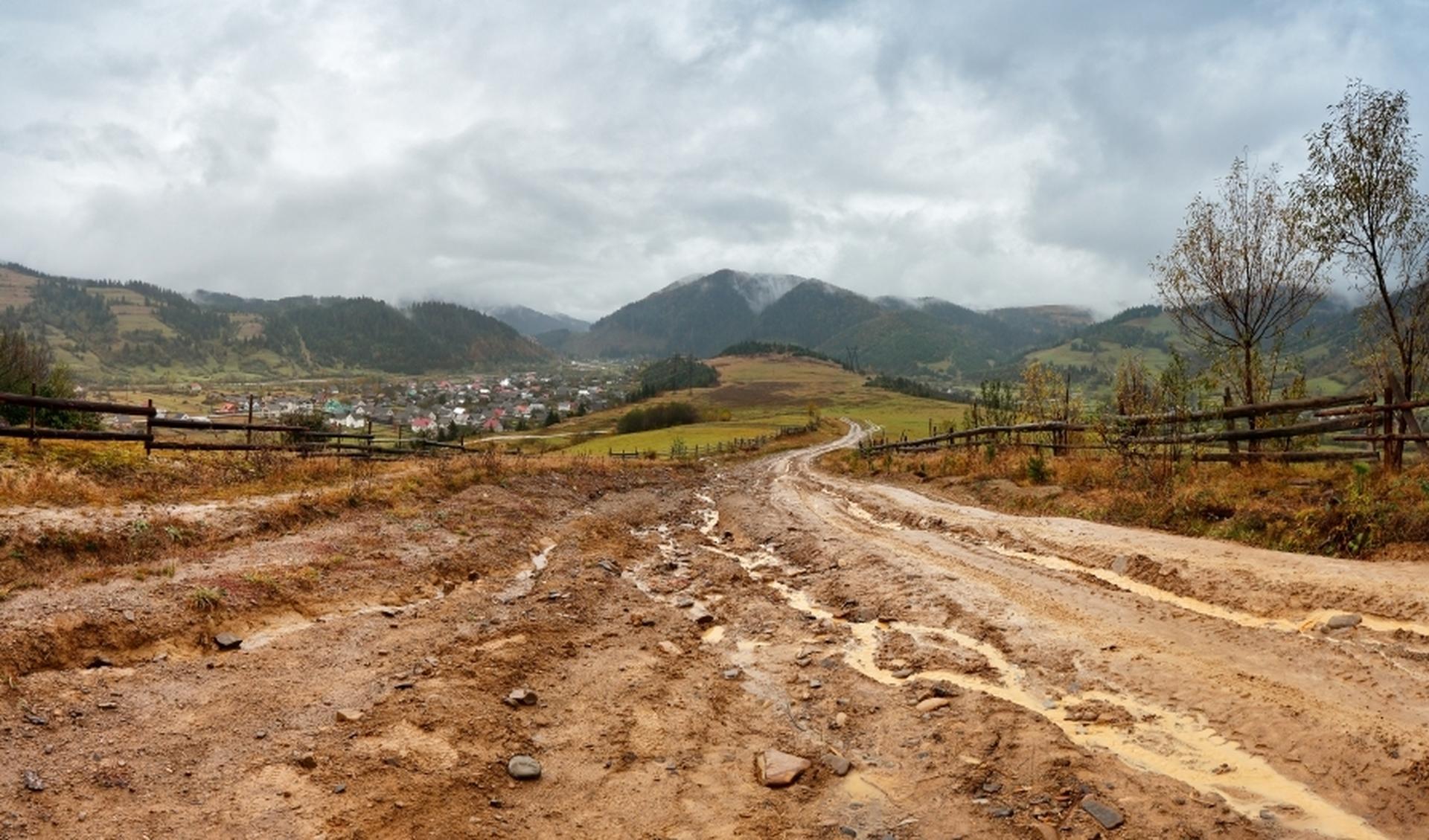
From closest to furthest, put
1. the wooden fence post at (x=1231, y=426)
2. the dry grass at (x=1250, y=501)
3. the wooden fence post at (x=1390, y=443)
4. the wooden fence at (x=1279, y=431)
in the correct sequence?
the dry grass at (x=1250, y=501), the wooden fence post at (x=1390, y=443), the wooden fence at (x=1279, y=431), the wooden fence post at (x=1231, y=426)

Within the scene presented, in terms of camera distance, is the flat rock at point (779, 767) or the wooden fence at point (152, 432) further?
the wooden fence at point (152, 432)

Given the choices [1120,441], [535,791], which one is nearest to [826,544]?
[1120,441]

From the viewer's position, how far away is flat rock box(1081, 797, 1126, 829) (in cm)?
483

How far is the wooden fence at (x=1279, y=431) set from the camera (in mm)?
13109

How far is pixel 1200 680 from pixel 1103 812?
2.73 meters

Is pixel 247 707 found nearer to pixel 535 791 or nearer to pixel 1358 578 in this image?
pixel 535 791

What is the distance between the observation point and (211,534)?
12742mm

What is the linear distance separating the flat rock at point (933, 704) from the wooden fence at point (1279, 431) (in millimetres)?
9853

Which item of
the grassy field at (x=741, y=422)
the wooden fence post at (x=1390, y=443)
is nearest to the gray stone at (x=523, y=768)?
the wooden fence post at (x=1390, y=443)

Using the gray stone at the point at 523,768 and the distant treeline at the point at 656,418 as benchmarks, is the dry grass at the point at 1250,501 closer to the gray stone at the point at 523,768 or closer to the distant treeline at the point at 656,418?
the gray stone at the point at 523,768

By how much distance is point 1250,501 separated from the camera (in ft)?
43.1

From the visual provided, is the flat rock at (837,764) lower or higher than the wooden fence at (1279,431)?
lower

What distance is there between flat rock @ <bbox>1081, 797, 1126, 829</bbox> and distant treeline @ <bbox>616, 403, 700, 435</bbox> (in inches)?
4651

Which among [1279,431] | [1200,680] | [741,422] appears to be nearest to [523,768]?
[1200,680]
